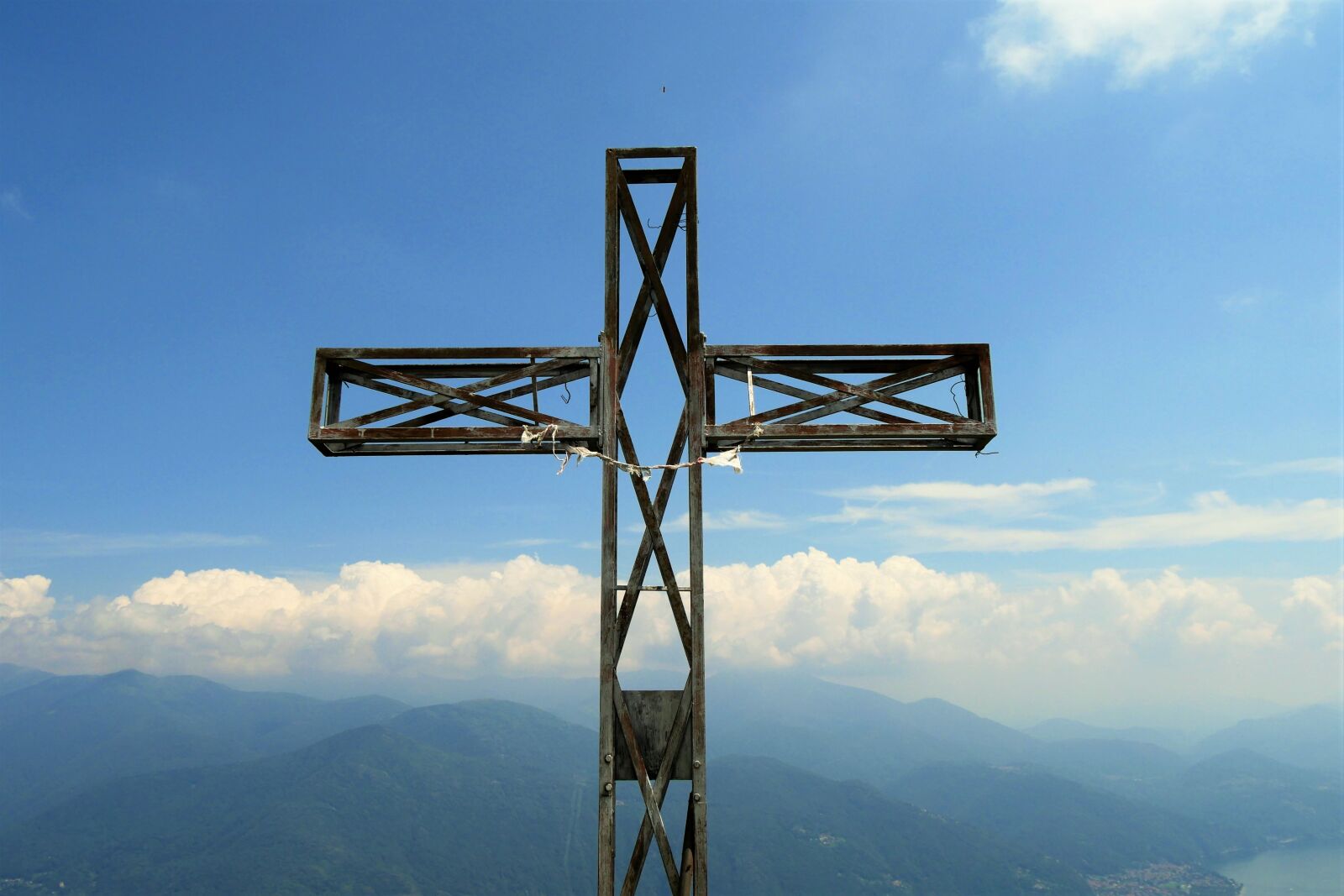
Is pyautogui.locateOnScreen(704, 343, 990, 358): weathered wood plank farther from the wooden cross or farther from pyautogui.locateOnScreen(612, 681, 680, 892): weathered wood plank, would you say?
pyautogui.locateOnScreen(612, 681, 680, 892): weathered wood plank

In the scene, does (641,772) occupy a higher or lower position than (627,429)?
lower

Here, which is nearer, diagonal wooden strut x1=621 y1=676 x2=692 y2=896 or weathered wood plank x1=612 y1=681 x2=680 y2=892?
weathered wood plank x1=612 y1=681 x2=680 y2=892

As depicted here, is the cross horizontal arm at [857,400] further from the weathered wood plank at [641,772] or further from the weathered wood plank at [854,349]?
the weathered wood plank at [641,772]

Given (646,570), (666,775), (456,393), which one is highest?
(456,393)

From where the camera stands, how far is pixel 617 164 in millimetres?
8414

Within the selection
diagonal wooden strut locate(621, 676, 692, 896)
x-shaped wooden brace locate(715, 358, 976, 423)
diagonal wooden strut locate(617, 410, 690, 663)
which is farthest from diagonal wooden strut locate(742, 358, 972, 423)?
diagonal wooden strut locate(621, 676, 692, 896)

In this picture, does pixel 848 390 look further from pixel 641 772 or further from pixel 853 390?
pixel 641 772

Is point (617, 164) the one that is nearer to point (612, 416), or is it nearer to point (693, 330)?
point (693, 330)

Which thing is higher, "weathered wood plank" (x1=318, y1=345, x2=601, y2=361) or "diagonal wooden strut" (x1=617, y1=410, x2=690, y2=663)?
"weathered wood plank" (x1=318, y1=345, x2=601, y2=361)

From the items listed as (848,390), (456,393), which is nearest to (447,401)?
(456,393)

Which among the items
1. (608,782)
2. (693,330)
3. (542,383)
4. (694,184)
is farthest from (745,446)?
(608,782)

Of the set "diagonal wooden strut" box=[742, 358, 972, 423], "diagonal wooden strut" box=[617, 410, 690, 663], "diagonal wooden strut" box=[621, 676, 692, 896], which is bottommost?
"diagonal wooden strut" box=[621, 676, 692, 896]

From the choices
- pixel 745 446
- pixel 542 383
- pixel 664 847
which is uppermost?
pixel 542 383

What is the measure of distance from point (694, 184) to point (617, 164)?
74 centimetres
